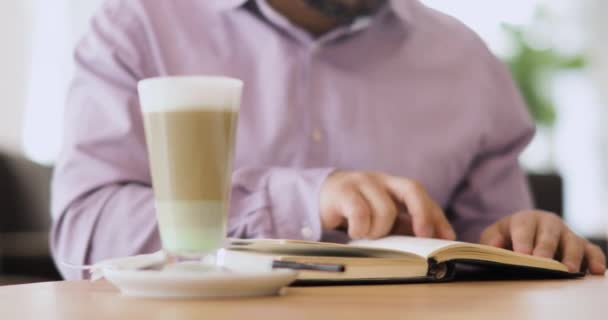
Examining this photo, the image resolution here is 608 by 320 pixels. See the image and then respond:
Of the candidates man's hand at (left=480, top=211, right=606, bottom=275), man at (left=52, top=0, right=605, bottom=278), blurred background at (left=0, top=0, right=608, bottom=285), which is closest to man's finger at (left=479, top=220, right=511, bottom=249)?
man's hand at (left=480, top=211, right=606, bottom=275)

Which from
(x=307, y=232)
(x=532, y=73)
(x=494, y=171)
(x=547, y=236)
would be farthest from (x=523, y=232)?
(x=532, y=73)

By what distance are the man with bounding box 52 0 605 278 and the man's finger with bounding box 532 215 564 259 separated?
0.16m

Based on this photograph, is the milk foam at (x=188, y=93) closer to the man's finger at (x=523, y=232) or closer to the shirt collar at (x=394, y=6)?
the man's finger at (x=523, y=232)

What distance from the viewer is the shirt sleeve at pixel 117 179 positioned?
1.22 m

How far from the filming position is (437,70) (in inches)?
67.4

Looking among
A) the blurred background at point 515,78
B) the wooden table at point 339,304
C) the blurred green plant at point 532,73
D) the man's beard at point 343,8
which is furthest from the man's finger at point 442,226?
the blurred green plant at point 532,73

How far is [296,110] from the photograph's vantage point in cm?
158

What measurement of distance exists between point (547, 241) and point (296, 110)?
61 cm

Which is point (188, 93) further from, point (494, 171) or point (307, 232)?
point (494, 171)

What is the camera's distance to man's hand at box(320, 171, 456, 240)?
1.01m

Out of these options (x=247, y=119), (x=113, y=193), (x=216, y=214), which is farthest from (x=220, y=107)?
(x=247, y=119)

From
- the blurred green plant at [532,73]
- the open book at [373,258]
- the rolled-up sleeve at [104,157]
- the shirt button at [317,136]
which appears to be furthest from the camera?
the blurred green plant at [532,73]

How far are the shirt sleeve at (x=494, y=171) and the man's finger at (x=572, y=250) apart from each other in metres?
0.47

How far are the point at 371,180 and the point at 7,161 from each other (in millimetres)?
2949
